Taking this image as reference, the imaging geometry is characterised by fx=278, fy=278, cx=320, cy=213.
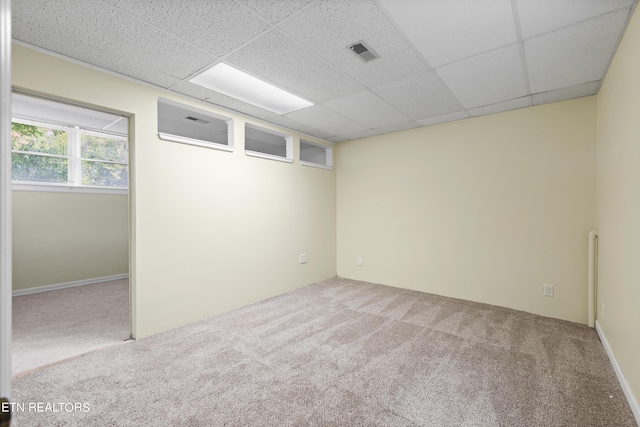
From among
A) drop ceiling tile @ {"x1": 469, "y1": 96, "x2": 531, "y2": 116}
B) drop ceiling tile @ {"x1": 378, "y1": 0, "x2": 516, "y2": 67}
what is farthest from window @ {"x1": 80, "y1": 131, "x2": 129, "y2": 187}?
drop ceiling tile @ {"x1": 469, "y1": 96, "x2": 531, "y2": 116}

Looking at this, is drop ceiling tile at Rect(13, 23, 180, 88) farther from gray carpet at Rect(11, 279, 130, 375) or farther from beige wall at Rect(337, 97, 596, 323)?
beige wall at Rect(337, 97, 596, 323)

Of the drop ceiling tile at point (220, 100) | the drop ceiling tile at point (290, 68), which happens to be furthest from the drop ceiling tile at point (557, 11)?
the drop ceiling tile at point (220, 100)

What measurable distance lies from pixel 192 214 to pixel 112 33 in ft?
5.38

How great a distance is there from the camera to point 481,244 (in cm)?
350

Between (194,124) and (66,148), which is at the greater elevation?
(194,124)

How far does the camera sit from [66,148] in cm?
438

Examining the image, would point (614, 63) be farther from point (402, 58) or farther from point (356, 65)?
point (356, 65)

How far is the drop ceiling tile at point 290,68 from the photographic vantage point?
2070 millimetres

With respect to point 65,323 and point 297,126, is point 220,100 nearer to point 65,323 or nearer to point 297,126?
point 297,126

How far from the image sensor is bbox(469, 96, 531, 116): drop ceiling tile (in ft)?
9.80

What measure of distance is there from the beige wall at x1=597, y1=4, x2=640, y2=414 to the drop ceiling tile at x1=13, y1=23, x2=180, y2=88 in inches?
136

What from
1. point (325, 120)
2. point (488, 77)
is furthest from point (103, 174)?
point (488, 77)

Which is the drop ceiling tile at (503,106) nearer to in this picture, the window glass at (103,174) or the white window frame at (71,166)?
the window glass at (103,174)

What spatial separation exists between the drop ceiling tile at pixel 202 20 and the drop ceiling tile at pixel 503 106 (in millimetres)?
2642
